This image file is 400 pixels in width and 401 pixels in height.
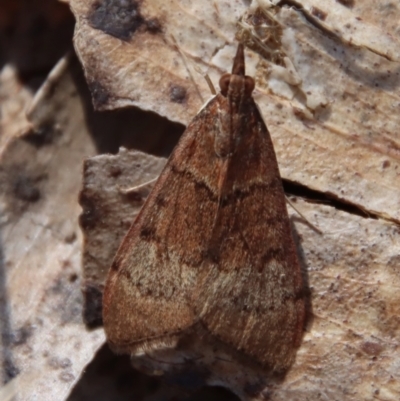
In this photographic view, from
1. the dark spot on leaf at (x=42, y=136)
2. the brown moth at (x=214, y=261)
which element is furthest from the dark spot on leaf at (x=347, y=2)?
the dark spot on leaf at (x=42, y=136)

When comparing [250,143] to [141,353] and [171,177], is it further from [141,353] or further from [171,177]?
[141,353]

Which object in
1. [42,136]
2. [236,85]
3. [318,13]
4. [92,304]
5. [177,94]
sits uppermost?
[318,13]

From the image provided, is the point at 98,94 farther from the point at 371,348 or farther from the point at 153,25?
the point at 371,348

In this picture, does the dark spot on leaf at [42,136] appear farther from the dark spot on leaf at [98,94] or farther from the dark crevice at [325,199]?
the dark crevice at [325,199]

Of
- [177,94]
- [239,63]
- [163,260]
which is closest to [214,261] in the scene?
[163,260]

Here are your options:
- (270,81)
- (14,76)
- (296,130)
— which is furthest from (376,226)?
(14,76)

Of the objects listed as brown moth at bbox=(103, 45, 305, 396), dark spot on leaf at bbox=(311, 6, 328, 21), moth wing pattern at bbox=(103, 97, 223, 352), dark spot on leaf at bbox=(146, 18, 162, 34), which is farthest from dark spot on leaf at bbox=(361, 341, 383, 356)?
dark spot on leaf at bbox=(146, 18, 162, 34)
